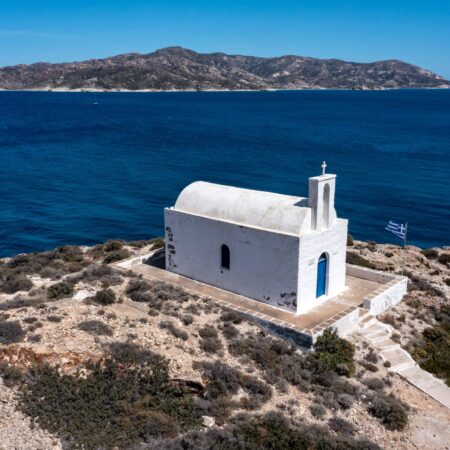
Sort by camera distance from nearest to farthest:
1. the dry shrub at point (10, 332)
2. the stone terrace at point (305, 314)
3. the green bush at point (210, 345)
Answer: the dry shrub at point (10, 332) → the green bush at point (210, 345) → the stone terrace at point (305, 314)

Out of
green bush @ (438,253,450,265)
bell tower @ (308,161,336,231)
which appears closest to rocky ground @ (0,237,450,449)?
bell tower @ (308,161,336,231)

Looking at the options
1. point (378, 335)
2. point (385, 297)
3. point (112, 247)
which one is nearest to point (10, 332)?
point (112, 247)

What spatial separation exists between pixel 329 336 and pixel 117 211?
106ft

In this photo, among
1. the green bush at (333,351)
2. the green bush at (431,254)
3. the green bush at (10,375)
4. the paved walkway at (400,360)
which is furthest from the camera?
the green bush at (431,254)

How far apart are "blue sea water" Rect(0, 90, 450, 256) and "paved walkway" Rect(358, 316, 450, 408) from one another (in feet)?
70.7

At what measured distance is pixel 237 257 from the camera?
69.2 feet

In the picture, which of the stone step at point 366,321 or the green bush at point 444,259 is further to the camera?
the green bush at point 444,259

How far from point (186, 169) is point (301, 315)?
43.9 m

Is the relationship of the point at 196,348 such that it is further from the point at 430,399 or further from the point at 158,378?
the point at 430,399

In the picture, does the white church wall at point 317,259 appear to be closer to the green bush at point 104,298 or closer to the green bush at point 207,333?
the green bush at point 207,333

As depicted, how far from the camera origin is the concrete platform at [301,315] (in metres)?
18.3

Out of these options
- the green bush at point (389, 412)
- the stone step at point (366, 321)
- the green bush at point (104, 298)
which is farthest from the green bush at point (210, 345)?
the stone step at point (366, 321)

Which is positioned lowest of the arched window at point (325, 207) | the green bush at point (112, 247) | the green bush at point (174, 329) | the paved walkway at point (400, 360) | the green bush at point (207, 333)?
the paved walkway at point (400, 360)

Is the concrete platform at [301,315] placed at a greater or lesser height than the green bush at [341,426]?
greater
